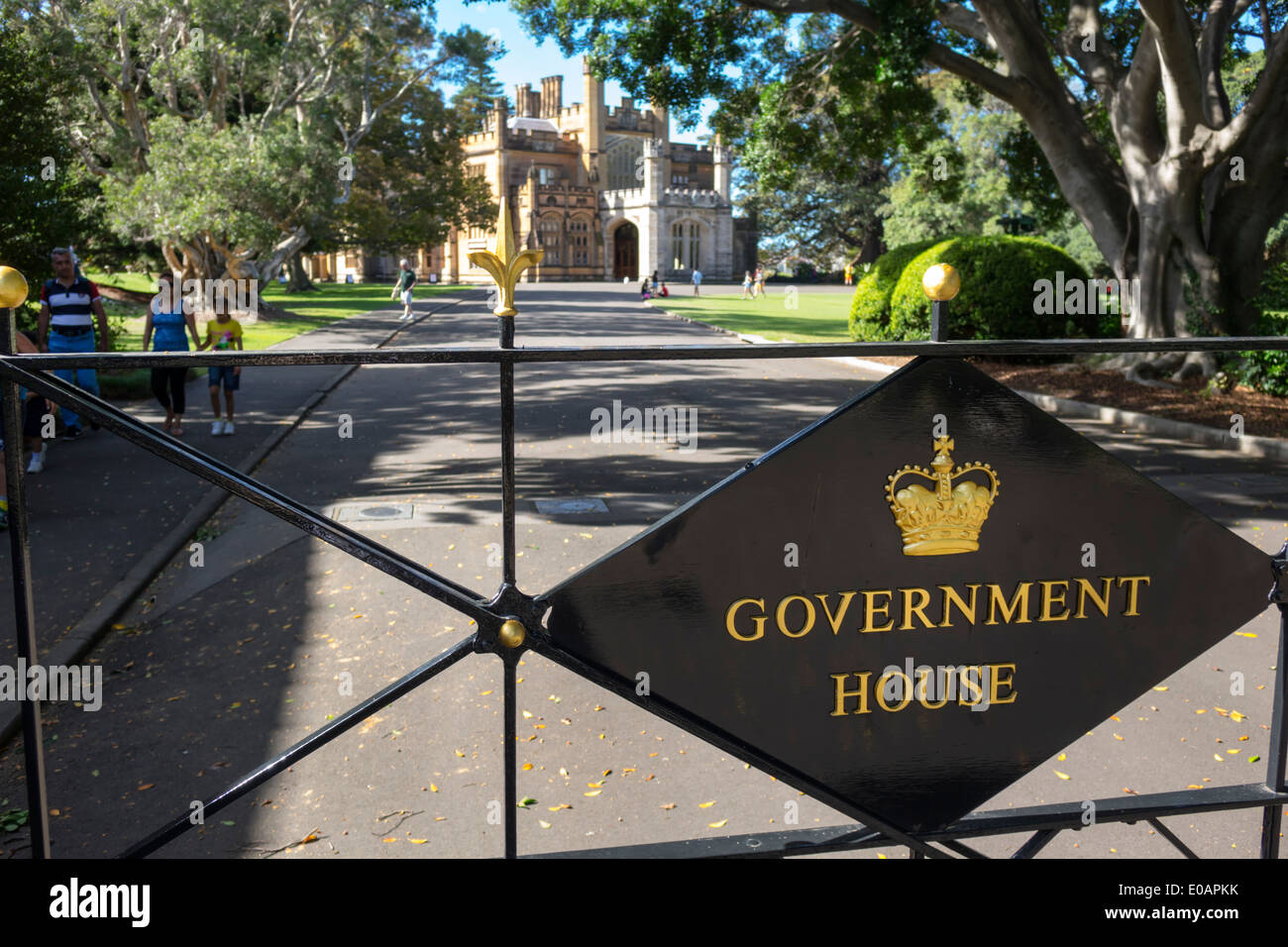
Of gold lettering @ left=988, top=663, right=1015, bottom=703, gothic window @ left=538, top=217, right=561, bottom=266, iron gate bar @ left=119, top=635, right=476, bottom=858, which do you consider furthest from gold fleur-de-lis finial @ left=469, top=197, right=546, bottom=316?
gothic window @ left=538, top=217, right=561, bottom=266

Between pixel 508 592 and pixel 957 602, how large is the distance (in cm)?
102

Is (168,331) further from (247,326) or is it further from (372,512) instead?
(247,326)

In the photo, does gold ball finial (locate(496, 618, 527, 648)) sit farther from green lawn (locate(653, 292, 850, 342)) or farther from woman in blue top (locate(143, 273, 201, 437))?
green lawn (locate(653, 292, 850, 342))

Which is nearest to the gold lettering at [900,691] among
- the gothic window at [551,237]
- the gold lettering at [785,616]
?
the gold lettering at [785,616]

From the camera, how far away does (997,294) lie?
2070 cm

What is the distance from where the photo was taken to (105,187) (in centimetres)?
2770

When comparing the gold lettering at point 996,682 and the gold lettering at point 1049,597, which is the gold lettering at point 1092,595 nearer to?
the gold lettering at point 1049,597

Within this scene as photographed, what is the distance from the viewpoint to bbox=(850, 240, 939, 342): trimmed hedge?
75.6ft

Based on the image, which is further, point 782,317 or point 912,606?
point 782,317

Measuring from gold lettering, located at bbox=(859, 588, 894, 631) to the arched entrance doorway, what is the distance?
105 m

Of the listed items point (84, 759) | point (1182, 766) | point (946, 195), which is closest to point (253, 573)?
point (84, 759)

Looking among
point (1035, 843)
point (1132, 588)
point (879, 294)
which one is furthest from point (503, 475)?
point (879, 294)

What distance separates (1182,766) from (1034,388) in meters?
13.7
